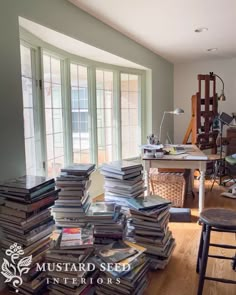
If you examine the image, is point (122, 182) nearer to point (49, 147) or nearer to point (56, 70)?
point (49, 147)

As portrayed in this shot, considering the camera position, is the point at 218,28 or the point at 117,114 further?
the point at 117,114

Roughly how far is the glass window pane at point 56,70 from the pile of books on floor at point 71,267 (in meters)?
2.11

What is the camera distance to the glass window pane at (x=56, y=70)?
355cm

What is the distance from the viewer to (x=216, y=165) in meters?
A: 5.51

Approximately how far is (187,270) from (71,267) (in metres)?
1.03

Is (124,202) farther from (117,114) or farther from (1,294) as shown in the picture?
(117,114)

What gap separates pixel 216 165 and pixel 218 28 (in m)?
2.51

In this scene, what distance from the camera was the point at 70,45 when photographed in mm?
3359

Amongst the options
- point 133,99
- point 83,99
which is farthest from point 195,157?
point 133,99

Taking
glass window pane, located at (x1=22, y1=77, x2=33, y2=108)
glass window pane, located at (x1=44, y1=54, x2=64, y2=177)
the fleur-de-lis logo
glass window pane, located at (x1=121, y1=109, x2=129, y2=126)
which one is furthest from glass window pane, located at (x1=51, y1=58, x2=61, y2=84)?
the fleur-de-lis logo

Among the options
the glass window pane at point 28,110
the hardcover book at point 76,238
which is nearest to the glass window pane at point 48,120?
the glass window pane at point 28,110

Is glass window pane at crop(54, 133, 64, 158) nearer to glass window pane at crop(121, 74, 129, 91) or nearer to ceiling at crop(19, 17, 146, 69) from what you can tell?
ceiling at crop(19, 17, 146, 69)

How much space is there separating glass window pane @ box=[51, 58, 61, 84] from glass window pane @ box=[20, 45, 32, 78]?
0.58 metres

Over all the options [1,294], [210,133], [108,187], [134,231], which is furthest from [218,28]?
[1,294]
